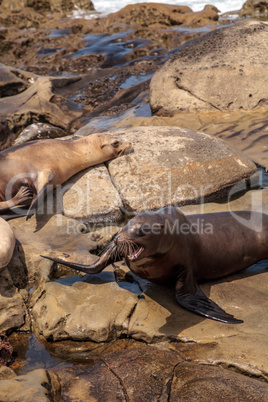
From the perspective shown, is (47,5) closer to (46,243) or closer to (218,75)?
(218,75)

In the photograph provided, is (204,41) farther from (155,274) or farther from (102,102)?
(155,274)

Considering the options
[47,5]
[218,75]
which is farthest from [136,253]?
[47,5]

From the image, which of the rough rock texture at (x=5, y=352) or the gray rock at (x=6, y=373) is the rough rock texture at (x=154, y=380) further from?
the rough rock texture at (x=5, y=352)

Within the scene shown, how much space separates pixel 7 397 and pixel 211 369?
140 cm

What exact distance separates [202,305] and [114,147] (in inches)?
123

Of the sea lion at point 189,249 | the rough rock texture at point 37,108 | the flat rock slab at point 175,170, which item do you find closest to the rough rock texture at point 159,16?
→ the rough rock texture at point 37,108

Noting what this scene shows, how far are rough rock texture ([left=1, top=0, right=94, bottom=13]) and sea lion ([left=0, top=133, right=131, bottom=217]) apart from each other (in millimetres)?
18743

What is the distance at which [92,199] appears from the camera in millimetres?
5910

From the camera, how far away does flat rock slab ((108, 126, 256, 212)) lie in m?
5.94

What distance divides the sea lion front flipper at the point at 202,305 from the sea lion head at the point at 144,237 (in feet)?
1.43

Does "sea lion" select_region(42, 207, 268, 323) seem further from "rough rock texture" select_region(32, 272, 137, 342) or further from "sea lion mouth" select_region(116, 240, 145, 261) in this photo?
"rough rock texture" select_region(32, 272, 137, 342)

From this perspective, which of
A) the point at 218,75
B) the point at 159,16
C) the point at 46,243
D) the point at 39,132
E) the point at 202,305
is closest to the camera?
the point at 202,305

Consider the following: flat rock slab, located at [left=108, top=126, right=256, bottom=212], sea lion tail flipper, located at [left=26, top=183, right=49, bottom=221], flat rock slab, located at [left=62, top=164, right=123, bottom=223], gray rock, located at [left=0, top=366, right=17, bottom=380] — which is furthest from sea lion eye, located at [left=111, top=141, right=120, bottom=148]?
gray rock, located at [left=0, top=366, right=17, bottom=380]

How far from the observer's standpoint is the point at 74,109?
10.6m
